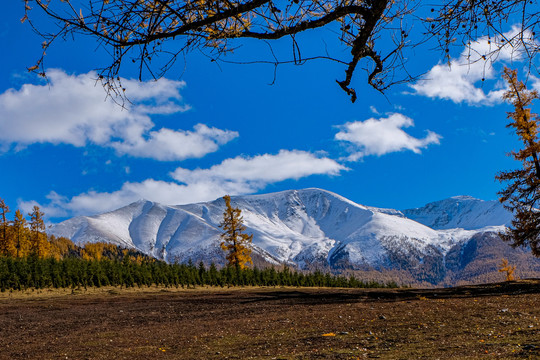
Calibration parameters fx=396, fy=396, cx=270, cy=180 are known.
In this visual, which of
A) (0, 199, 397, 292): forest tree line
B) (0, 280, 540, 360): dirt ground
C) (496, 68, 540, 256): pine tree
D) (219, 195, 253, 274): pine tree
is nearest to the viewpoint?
(0, 280, 540, 360): dirt ground

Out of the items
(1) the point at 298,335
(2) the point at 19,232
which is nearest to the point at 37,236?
(2) the point at 19,232

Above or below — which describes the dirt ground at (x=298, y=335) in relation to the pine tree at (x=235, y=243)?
below

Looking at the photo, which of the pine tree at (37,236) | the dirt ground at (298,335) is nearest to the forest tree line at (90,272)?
the pine tree at (37,236)

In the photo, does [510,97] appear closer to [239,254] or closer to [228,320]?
[228,320]

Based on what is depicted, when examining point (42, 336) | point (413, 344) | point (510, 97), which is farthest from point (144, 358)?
point (510, 97)

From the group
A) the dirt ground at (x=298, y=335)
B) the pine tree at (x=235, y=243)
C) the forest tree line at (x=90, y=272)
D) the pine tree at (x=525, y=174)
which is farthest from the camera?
the pine tree at (x=235, y=243)

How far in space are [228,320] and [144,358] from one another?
19.0ft

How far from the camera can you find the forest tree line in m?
34.2

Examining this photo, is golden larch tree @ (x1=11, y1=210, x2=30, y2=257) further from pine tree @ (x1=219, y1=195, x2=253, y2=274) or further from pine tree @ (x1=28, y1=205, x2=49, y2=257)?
pine tree @ (x1=219, y1=195, x2=253, y2=274)

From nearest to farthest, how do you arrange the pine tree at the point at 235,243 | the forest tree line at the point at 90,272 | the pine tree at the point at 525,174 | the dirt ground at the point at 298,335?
the dirt ground at the point at 298,335 < the pine tree at the point at 525,174 < the forest tree line at the point at 90,272 < the pine tree at the point at 235,243

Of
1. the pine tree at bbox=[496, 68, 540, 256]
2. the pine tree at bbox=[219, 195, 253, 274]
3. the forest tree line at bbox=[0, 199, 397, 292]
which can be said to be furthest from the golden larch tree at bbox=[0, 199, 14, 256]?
the pine tree at bbox=[496, 68, 540, 256]

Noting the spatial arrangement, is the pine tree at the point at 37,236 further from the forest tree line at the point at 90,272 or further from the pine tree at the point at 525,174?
the pine tree at the point at 525,174

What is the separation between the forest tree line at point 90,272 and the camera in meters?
34.2

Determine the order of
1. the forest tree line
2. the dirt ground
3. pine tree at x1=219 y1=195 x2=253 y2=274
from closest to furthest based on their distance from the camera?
the dirt ground < the forest tree line < pine tree at x1=219 y1=195 x2=253 y2=274
